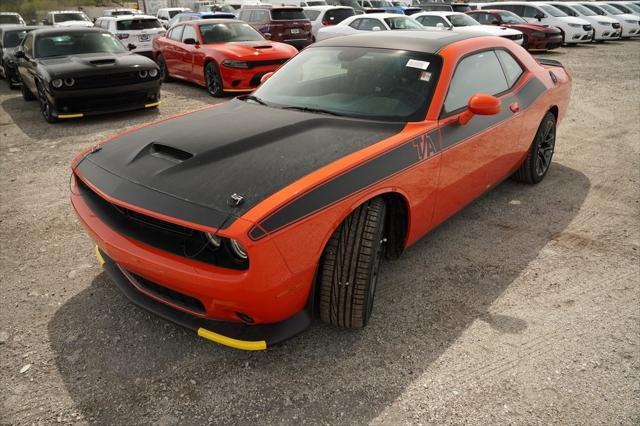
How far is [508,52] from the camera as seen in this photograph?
4078 millimetres

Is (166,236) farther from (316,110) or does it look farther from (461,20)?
(461,20)

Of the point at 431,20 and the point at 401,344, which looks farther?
the point at 431,20

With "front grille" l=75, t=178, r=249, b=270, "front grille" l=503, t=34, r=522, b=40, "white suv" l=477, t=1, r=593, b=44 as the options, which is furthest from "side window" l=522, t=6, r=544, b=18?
"front grille" l=75, t=178, r=249, b=270

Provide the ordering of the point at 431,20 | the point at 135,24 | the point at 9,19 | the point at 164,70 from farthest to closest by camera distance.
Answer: the point at 9,19 → the point at 431,20 → the point at 135,24 → the point at 164,70

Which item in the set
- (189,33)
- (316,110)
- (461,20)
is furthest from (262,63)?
(461,20)

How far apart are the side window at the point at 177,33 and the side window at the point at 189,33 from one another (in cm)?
15

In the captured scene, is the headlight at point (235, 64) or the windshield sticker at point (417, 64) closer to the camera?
the windshield sticker at point (417, 64)

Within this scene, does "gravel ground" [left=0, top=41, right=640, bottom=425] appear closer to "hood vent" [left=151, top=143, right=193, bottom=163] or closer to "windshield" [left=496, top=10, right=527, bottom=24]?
"hood vent" [left=151, top=143, right=193, bottom=163]

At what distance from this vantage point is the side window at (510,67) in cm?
395

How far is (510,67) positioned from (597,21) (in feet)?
56.9

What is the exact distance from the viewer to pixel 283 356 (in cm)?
250

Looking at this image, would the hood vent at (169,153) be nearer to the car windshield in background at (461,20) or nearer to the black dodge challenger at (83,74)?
the black dodge challenger at (83,74)

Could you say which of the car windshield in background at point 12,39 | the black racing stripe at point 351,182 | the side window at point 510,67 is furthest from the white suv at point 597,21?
the black racing stripe at point 351,182

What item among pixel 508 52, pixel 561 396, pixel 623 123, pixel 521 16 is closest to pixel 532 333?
pixel 561 396
